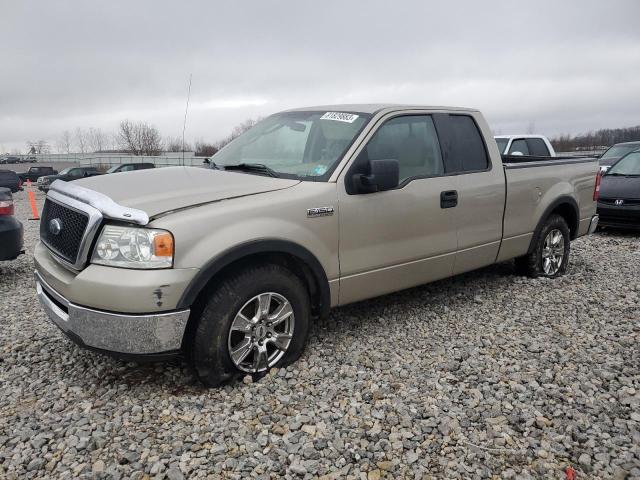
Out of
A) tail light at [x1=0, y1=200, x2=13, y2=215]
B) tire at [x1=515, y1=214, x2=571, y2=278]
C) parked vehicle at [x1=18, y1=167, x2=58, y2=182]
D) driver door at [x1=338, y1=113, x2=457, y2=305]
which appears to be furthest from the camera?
parked vehicle at [x1=18, y1=167, x2=58, y2=182]

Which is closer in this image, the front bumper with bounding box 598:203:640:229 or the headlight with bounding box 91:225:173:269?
the headlight with bounding box 91:225:173:269

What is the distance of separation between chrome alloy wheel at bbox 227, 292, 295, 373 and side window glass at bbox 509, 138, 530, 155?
33.3 feet

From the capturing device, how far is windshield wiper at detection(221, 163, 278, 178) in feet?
12.4

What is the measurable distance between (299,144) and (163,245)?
5.44 ft

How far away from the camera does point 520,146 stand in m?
12.0

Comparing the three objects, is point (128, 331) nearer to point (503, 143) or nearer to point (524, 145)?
point (503, 143)

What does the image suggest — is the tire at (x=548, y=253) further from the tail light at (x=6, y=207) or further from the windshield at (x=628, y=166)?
the tail light at (x=6, y=207)

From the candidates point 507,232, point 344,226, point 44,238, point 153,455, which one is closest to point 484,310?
point 507,232

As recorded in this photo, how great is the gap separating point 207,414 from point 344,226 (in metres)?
1.54

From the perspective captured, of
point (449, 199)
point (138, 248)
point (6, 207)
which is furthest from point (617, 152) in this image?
point (138, 248)

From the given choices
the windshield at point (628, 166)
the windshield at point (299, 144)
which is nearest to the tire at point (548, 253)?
the windshield at point (299, 144)

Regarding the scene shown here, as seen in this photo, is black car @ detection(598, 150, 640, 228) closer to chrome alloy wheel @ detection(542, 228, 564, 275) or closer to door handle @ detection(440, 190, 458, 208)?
chrome alloy wheel @ detection(542, 228, 564, 275)

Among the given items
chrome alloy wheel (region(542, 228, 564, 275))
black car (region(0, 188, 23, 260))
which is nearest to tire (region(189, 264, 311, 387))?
chrome alloy wheel (region(542, 228, 564, 275))

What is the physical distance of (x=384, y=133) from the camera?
3977mm
